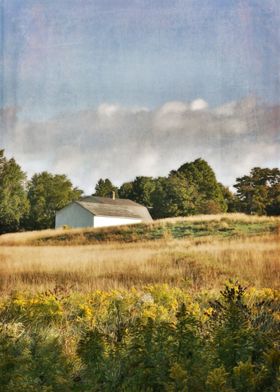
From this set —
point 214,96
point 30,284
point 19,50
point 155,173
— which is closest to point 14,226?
point 30,284

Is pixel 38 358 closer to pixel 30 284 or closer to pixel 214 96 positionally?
pixel 30 284

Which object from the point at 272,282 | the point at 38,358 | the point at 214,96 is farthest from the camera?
the point at 214,96

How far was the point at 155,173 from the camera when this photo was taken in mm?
4223

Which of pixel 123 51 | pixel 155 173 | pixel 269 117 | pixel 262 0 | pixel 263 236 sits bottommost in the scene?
pixel 263 236

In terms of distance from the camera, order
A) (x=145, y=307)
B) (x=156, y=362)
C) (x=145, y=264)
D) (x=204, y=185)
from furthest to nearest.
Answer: (x=145, y=264)
(x=204, y=185)
(x=145, y=307)
(x=156, y=362)

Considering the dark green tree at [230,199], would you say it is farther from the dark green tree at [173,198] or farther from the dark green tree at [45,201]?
the dark green tree at [45,201]

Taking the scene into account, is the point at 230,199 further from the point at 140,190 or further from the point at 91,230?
the point at 91,230

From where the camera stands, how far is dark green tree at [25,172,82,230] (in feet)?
13.6

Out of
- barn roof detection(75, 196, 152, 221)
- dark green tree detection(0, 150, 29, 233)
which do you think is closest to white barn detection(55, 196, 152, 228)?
barn roof detection(75, 196, 152, 221)

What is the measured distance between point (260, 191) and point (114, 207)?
45.1 inches

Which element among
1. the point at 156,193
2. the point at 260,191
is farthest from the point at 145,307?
the point at 260,191

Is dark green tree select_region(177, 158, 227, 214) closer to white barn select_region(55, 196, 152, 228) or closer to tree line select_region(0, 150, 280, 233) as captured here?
tree line select_region(0, 150, 280, 233)

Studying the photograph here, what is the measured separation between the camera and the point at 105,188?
4387 millimetres

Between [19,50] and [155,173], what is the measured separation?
169 centimetres
